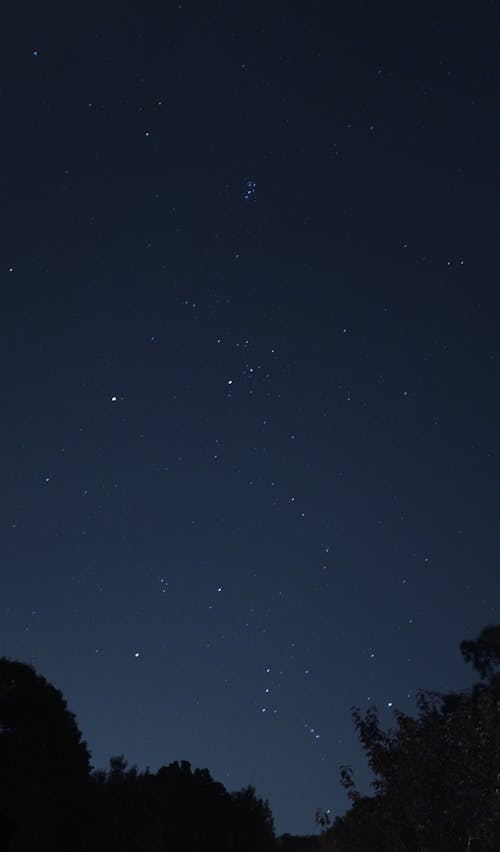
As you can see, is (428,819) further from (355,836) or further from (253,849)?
(253,849)

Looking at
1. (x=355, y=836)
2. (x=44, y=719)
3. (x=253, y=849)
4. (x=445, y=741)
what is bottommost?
(x=253, y=849)

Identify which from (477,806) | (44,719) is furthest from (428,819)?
(44,719)

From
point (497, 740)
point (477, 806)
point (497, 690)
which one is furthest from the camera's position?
point (497, 690)

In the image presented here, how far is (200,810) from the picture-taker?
47.0 meters

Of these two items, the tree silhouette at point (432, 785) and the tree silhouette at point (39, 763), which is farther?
the tree silhouette at point (39, 763)

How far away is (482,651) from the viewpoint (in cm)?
3881

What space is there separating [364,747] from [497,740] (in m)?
2.48

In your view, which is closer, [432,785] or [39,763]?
[432,785]

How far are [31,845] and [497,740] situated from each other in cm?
1806

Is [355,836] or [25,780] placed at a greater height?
[25,780]

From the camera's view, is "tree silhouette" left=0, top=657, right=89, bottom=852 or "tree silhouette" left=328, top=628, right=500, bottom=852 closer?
"tree silhouette" left=328, top=628, right=500, bottom=852

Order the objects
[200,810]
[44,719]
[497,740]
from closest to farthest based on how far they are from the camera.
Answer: [497,740]
[44,719]
[200,810]

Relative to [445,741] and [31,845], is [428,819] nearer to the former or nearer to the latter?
[445,741]

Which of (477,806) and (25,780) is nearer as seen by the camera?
(477,806)
